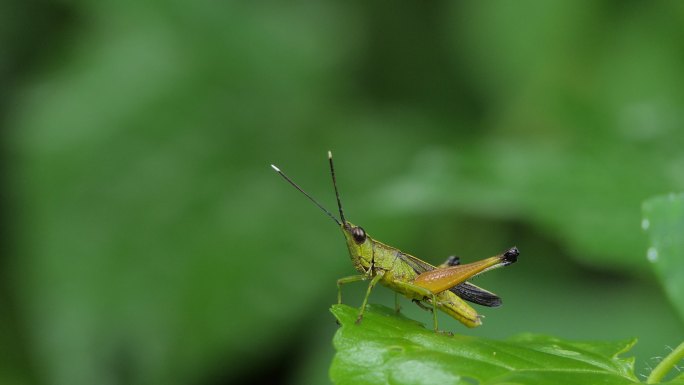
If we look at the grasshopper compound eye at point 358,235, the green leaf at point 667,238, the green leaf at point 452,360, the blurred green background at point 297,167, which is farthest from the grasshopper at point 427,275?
the blurred green background at point 297,167

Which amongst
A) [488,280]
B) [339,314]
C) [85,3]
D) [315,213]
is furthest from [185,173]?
[339,314]

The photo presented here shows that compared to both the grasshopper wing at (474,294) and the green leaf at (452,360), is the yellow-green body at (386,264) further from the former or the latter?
the green leaf at (452,360)

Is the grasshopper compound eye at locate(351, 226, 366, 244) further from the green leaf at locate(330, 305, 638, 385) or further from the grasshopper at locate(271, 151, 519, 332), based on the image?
the green leaf at locate(330, 305, 638, 385)

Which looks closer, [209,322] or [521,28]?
[209,322]

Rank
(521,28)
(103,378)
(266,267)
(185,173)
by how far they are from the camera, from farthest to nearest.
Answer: (521,28)
(185,173)
(266,267)
(103,378)

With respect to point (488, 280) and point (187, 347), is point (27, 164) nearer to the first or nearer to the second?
point (187, 347)

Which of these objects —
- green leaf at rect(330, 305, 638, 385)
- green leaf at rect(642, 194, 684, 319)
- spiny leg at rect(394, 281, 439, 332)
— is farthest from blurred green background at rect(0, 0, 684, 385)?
green leaf at rect(330, 305, 638, 385)
